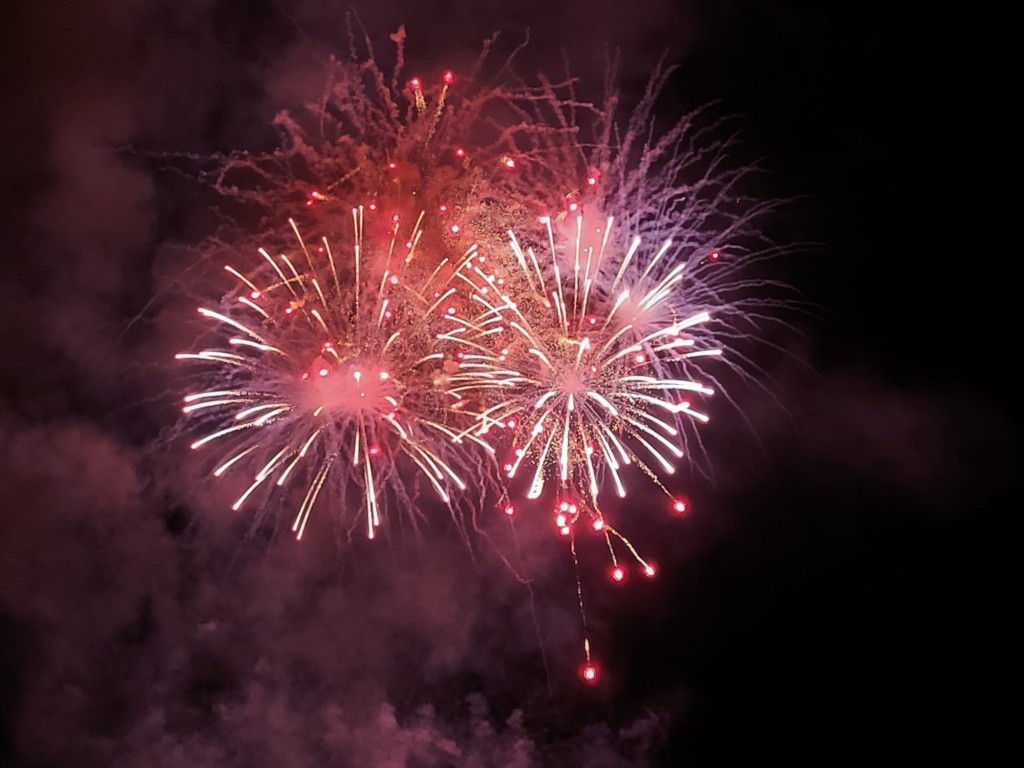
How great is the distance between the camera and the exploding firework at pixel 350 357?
709 cm

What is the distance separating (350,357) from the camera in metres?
7.04

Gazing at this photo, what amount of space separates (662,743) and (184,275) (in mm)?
→ 8374

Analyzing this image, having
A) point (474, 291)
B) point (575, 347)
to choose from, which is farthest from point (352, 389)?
point (575, 347)

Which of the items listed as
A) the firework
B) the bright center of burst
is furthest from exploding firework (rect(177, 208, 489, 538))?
the firework

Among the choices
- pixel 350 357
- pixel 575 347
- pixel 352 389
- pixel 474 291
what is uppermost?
pixel 474 291

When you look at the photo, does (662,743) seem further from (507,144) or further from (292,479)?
(507,144)

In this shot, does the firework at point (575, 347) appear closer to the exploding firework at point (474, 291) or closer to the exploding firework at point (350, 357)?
the exploding firework at point (474, 291)

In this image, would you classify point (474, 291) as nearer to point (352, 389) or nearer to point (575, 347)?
point (575, 347)

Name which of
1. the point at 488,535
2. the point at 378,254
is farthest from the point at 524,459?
the point at 378,254

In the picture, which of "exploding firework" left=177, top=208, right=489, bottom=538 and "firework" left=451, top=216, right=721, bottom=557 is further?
"exploding firework" left=177, top=208, right=489, bottom=538

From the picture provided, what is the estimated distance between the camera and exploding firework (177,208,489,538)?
7.09 m

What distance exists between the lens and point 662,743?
9.86 meters

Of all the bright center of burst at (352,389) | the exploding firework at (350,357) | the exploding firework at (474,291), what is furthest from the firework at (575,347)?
the bright center of burst at (352,389)

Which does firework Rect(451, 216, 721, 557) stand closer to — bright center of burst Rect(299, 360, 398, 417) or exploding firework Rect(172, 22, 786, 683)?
exploding firework Rect(172, 22, 786, 683)
